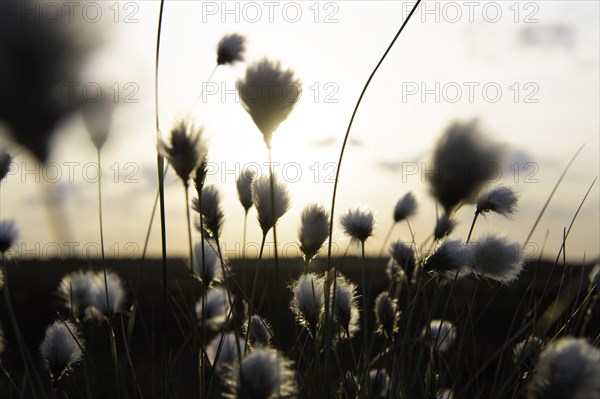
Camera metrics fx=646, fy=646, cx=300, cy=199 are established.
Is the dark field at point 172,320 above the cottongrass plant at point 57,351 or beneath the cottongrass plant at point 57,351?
beneath

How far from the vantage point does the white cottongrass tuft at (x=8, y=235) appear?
6.97ft

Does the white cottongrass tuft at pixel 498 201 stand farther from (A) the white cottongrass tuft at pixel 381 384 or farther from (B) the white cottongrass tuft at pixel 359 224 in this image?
(A) the white cottongrass tuft at pixel 381 384

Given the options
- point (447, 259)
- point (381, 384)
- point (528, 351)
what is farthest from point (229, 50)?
point (528, 351)

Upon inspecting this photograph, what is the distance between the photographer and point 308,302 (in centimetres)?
158

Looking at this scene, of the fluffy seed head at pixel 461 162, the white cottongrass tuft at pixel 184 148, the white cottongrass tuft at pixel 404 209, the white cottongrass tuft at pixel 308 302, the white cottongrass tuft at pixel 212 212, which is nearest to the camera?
the fluffy seed head at pixel 461 162

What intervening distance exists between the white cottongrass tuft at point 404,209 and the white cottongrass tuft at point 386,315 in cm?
58

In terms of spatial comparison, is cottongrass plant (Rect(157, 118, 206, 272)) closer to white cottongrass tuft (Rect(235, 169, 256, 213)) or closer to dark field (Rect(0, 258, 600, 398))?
white cottongrass tuft (Rect(235, 169, 256, 213))

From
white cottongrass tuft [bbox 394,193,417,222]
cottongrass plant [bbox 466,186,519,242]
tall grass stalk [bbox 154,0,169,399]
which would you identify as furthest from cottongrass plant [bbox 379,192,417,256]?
tall grass stalk [bbox 154,0,169,399]

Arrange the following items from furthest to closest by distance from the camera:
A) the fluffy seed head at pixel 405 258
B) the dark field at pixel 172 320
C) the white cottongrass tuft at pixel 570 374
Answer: the dark field at pixel 172 320 → the fluffy seed head at pixel 405 258 → the white cottongrass tuft at pixel 570 374

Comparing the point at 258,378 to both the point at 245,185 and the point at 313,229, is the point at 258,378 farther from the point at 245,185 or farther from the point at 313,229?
the point at 245,185

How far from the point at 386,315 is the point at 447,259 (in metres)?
0.44

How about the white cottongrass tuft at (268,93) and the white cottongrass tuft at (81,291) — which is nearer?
the white cottongrass tuft at (268,93)

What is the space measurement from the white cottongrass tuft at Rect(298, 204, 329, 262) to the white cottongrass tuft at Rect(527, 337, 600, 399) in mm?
775

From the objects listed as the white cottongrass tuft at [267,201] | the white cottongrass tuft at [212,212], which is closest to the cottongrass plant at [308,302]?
the white cottongrass tuft at [267,201]
